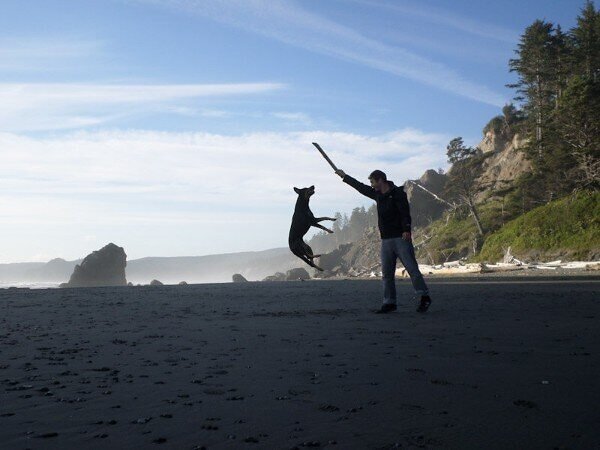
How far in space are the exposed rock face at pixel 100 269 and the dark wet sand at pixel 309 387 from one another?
77.9 meters

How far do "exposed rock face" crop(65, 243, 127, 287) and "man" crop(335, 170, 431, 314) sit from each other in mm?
76056

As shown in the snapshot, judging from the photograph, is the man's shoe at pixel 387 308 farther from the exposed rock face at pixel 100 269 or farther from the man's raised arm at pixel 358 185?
the exposed rock face at pixel 100 269

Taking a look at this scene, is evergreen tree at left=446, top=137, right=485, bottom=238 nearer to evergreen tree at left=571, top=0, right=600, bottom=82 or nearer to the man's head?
evergreen tree at left=571, top=0, right=600, bottom=82

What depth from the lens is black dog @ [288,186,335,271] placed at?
883 centimetres

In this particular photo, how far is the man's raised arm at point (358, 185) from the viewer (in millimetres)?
10820

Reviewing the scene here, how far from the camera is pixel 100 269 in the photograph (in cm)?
8100

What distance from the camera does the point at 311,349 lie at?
18.6ft

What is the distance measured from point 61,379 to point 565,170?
45.8 meters

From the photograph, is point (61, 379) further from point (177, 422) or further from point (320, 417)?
point (320, 417)

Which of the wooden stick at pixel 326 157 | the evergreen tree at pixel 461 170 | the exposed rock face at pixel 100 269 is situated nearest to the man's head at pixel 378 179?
the wooden stick at pixel 326 157

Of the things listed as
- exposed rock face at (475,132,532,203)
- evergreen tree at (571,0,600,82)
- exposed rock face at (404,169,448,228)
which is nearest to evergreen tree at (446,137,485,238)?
exposed rock face at (475,132,532,203)

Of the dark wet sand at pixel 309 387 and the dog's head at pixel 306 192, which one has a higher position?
the dog's head at pixel 306 192

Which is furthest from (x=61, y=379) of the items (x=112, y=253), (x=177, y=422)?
(x=112, y=253)

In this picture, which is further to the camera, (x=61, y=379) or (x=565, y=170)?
(x=565, y=170)
